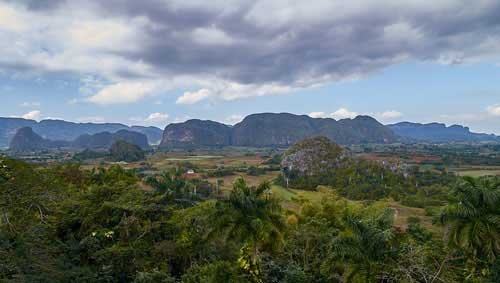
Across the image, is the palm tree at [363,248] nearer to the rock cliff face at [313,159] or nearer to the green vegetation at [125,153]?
Result: the rock cliff face at [313,159]

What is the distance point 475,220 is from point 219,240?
515 inches

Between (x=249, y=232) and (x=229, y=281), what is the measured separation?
7.99ft

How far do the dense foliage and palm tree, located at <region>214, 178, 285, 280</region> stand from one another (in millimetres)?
50

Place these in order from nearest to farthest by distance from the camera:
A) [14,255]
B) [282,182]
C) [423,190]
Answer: [14,255] < [423,190] < [282,182]

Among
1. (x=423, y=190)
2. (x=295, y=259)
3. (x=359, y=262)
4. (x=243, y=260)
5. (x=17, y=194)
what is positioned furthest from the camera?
(x=423, y=190)

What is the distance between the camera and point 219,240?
21.9 meters

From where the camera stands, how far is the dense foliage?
16.2 m

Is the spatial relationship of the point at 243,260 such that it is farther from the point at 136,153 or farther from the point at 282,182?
the point at 136,153

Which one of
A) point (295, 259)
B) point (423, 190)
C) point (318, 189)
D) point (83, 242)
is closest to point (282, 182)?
point (318, 189)

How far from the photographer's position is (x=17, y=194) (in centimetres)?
2039

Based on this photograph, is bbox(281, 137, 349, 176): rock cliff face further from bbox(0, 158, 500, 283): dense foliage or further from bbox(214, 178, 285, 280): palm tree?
bbox(214, 178, 285, 280): palm tree

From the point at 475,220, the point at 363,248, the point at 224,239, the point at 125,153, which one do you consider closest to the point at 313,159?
the point at 125,153

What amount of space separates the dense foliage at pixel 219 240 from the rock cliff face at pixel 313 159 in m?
56.1

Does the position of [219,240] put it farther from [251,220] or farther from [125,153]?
[125,153]
